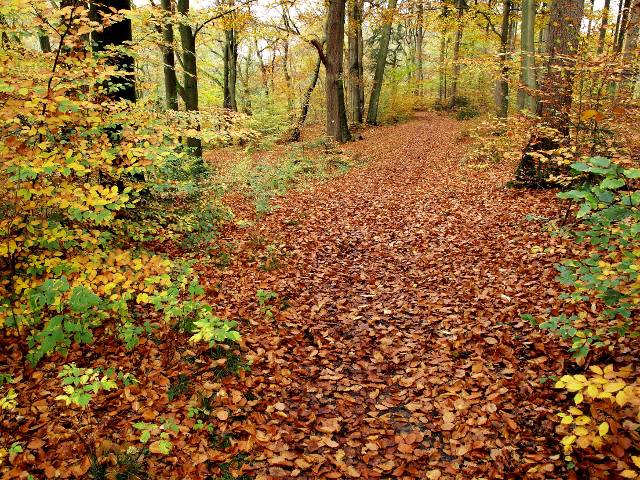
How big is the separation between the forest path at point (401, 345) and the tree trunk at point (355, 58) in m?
16.7

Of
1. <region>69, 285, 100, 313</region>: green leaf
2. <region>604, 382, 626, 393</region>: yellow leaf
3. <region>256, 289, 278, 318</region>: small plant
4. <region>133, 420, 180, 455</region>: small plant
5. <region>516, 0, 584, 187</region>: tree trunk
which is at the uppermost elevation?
<region>516, 0, 584, 187</region>: tree trunk

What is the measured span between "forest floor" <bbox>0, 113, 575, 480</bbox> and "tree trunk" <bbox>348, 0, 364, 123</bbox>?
18311 millimetres

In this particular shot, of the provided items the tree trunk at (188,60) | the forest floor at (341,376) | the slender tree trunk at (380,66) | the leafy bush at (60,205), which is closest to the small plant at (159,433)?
the forest floor at (341,376)

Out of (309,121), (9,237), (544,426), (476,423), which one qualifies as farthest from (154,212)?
(309,121)

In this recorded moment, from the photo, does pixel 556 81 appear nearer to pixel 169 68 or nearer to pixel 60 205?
pixel 60 205

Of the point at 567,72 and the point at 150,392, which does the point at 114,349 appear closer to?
the point at 150,392

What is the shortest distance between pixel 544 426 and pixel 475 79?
34792mm

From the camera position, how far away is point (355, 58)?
79.4 ft

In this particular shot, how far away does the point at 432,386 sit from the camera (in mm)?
4500

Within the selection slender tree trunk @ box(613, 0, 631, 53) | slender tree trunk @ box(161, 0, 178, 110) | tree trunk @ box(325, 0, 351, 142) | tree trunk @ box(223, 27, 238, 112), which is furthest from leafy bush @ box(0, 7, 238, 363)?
tree trunk @ box(223, 27, 238, 112)

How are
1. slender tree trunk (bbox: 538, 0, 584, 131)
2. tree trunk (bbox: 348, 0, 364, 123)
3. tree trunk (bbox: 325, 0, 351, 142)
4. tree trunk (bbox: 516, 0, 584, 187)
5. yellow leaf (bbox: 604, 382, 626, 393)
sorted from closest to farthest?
yellow leaf (bbox: 604, 382, 626, 393) → tree trunk (bbox: 516, 0, 584, 187) → slender tree trunk (bbox: 538, 0, 584, 131) → tree trunk (bbox: 325, 0, 351, 142) → tree trunk (bbox: 348, 0, 364, 123)

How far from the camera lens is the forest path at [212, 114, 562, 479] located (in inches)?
146

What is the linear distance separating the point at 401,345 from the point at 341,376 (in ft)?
3.08

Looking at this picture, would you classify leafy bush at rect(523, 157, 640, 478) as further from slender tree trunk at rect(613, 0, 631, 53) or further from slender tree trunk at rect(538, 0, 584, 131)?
slender tree trunk at rect(538, 0, 584, 131)
